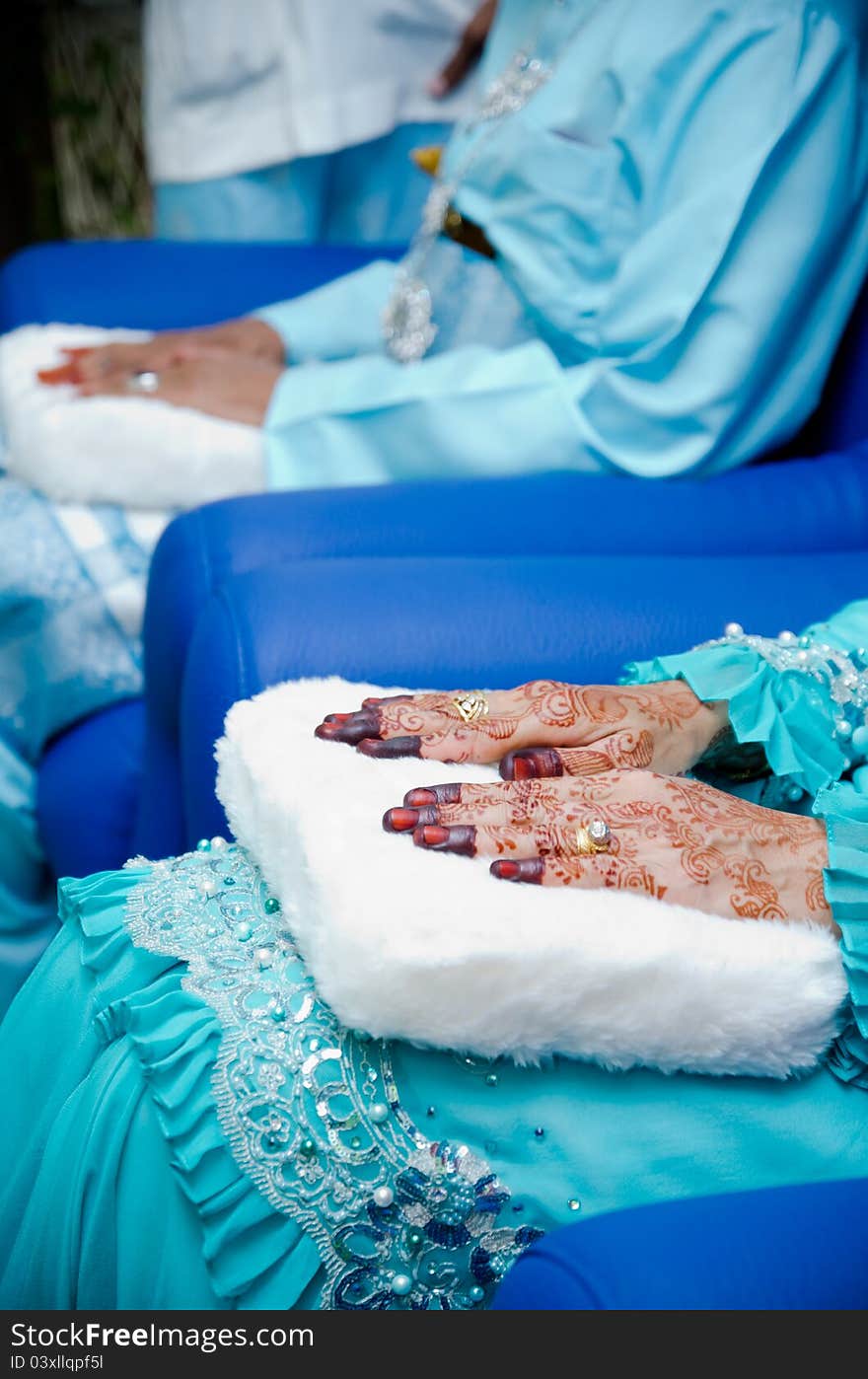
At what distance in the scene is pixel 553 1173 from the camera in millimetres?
614

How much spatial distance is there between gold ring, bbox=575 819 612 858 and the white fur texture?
2.29ft

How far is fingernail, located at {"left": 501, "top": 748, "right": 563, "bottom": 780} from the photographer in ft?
2.54

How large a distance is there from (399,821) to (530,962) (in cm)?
11

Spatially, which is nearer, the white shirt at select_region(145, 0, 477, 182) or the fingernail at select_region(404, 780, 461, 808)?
the fingernail at select_region(404, 780, 461, 808)

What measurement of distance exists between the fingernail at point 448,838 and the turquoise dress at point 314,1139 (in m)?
0.09

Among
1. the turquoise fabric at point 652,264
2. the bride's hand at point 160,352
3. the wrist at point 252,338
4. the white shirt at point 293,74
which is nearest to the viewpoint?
the turquoise fabric at point 652,264

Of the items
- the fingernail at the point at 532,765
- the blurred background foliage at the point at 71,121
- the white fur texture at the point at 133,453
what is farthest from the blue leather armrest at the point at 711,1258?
the blurred background foliage at the point at 71,121

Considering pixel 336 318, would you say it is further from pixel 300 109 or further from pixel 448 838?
pixel 448 838

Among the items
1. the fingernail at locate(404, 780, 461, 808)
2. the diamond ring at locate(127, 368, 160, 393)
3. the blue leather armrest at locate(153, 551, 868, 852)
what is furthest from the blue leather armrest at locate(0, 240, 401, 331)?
the fingernail at locate(404, 780, 461, 808)

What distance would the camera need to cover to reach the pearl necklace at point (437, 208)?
1.42 m

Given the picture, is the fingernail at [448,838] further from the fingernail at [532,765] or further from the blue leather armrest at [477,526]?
the blue leather armrest at [477,526]

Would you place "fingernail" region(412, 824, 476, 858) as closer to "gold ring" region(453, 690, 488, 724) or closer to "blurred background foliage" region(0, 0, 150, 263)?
"gold ring" region(453, 690, 488, 724)

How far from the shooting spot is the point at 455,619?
2.95 ft

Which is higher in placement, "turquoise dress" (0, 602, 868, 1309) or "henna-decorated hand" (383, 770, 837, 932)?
"henna-decorated hand" (383, 770, 837, 932)
